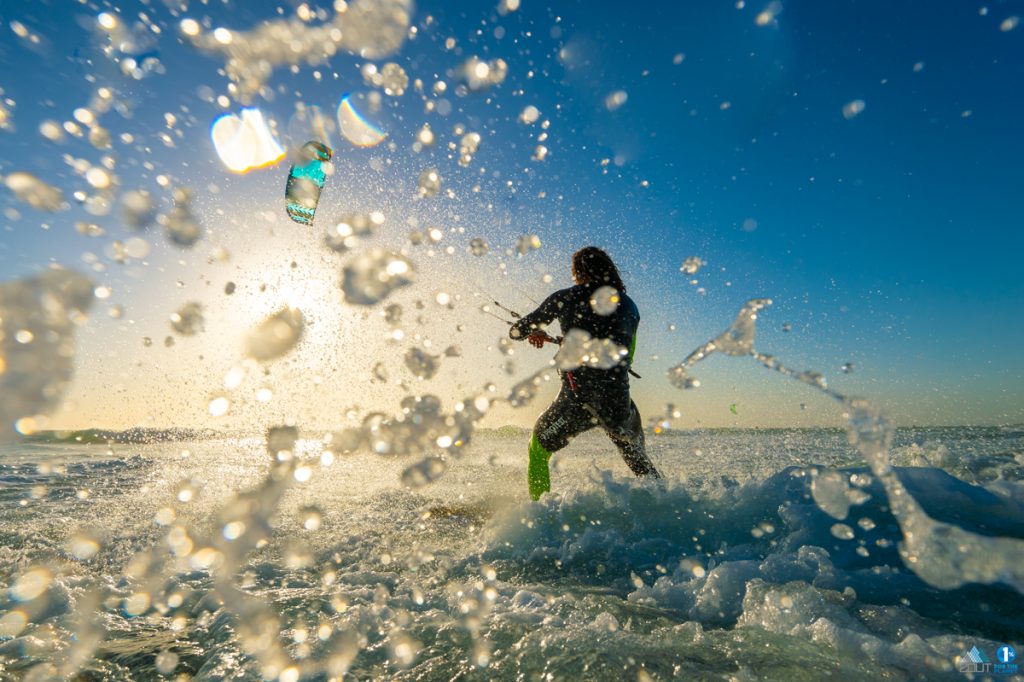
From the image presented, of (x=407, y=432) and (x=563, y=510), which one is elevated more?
(x=407, y=432)

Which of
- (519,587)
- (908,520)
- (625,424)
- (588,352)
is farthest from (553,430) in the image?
(908,520)

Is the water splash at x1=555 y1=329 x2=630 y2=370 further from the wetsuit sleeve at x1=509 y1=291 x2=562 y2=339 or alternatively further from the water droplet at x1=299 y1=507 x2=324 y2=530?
the water droplet at x1=299 y1=507 x2=324 y2=530

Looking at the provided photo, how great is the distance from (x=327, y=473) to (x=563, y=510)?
200 inches

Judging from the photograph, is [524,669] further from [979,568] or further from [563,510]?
[563,510]

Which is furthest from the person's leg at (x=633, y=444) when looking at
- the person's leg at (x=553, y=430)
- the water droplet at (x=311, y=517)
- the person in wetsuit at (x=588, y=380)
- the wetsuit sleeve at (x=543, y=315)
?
the water droplet at (x=311, y=517)

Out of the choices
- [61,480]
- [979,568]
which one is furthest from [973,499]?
[61,480]

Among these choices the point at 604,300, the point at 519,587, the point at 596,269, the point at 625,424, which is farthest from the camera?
the point at 625,424

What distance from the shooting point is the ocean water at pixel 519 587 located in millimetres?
1877

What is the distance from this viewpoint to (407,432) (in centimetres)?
413

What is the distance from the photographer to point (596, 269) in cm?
446

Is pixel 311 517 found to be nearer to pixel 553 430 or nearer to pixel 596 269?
pixel 553 430

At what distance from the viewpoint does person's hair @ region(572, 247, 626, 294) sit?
444cm

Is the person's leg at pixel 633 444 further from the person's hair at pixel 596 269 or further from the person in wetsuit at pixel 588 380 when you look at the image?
the person's hair at pixel 596 269

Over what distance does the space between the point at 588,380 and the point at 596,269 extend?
3.07 ft
